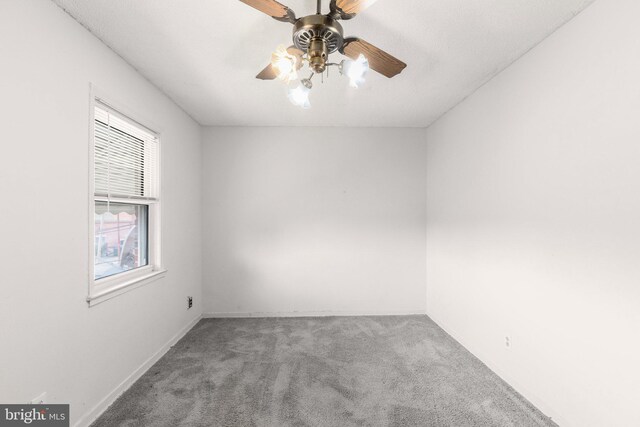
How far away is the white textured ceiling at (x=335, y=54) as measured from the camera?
1595 millimetres

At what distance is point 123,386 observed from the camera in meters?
2.06

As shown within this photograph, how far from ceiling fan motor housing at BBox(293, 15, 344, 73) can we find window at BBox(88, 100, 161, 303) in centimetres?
148

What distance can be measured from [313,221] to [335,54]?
6.94ft

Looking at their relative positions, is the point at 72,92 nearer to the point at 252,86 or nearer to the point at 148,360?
the point at 252,86

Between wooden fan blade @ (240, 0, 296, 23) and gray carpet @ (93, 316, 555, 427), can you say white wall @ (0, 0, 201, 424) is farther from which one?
wooden fan blade @ (240, 0, 296, 23)

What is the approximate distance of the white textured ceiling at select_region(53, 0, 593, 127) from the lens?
159cm

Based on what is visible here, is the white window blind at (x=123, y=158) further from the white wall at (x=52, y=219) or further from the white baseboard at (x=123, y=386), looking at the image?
the white baseboard at (x=123, y=386)

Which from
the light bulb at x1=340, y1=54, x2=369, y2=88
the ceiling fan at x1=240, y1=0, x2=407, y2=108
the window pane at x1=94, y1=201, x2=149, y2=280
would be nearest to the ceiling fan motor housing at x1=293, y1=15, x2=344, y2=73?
the ceiling fan at x1=240, y1=0, x2=407, y2=108

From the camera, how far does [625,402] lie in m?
1.40

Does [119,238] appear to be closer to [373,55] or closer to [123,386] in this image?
[123,386]

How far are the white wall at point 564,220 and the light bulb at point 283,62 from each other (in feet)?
5.49

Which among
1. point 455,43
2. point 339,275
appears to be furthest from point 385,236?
point 455,43

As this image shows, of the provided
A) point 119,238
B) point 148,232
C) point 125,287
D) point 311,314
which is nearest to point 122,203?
point 119,238

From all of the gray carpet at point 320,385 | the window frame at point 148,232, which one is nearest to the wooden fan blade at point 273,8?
the window frame at point 148,232
